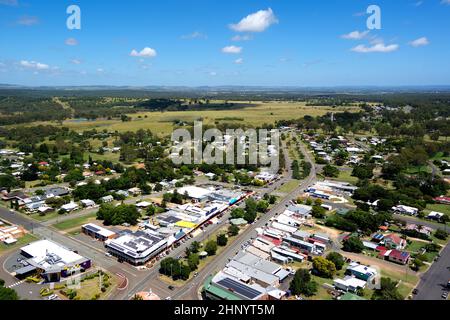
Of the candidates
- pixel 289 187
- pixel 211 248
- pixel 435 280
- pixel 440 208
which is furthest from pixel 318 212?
pixel 440 208

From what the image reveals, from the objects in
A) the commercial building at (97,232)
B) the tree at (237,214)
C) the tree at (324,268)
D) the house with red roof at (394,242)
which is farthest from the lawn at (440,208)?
the commercial building at (97,232)

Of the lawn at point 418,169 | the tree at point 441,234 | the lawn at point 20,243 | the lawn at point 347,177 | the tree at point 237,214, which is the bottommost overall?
the lawn at point 20,243

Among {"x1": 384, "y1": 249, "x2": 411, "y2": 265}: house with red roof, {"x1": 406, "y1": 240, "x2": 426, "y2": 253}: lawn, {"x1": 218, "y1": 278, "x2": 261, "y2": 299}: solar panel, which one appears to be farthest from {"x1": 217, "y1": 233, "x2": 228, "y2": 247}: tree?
{"x1": 406, "y1": 240, "x2": 426, "y2": 253}: lawn

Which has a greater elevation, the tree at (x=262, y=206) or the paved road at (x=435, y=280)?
the tree at (x=262, y=206)

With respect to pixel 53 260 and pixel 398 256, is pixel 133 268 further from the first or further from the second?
pixel 398 256

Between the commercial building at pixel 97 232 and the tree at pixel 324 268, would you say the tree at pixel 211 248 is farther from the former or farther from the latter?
the commercial building at pixel 97 232
